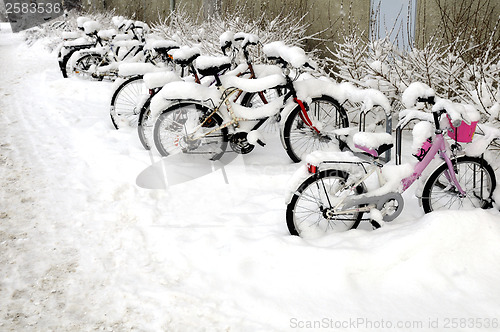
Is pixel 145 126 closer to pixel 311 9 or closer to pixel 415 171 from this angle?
pixel 415 171

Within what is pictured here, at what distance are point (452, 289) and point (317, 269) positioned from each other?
0.87 m

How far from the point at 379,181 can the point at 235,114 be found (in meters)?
1.83

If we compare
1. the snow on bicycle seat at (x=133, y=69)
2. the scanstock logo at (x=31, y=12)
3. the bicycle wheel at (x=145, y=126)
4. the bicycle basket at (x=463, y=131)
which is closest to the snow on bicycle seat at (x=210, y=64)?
the bicycle wheel at (x=145, y=126)

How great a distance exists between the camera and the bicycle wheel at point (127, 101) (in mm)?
6059

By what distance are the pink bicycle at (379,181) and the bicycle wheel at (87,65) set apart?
20.7ft

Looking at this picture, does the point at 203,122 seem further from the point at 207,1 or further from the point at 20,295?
the point at 207,1

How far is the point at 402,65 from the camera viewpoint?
17.7ft

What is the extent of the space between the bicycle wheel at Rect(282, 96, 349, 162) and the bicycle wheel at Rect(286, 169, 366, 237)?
1.38 meters

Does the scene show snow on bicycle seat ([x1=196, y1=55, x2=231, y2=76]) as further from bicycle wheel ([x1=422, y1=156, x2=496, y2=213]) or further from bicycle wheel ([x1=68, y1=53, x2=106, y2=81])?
bicycle wheel ([x1=68, y1=53, x2=106, y2=81])

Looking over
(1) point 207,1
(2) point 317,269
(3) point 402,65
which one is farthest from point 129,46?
(2) point 317,269

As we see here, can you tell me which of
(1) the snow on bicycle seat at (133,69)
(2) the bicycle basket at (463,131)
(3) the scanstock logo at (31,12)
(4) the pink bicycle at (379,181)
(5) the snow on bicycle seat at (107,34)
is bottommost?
(4) the pink bicycle at (379,181)

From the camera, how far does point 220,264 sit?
3.28 m

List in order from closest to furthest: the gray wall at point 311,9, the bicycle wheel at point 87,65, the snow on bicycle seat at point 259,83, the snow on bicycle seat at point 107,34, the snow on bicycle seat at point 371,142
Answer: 1. the snow on bicycle seat at point 371,142
2. the snow on bicycle seat at point 259,83
3. the gray wall at point 311,9
4. the snow on bicycle seat at point 107,34
5. the bicycle wheel at point 87,65

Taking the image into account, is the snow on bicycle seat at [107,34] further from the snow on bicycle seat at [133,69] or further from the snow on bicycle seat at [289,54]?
the snow on bicycle seat at [289,54]
